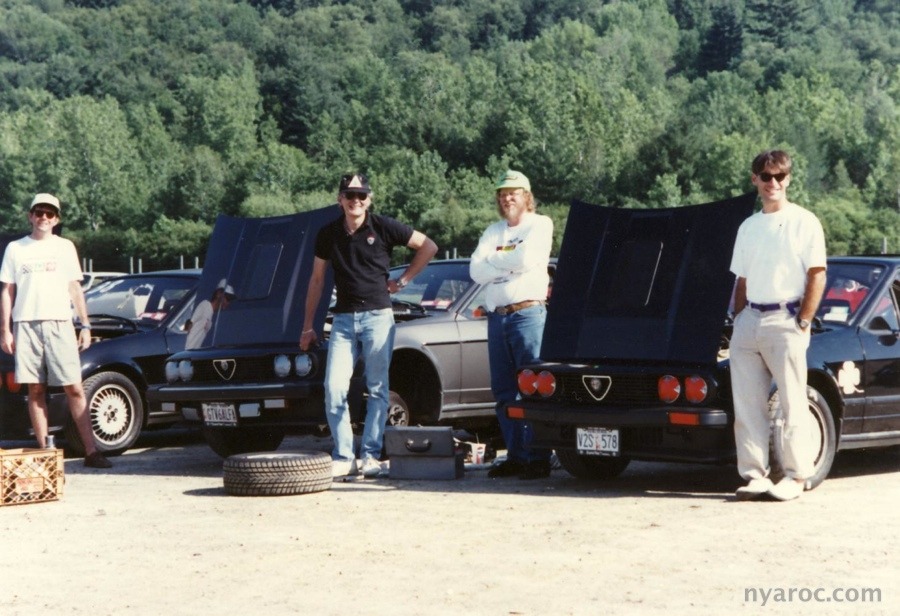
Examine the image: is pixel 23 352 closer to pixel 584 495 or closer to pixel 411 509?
pixel 411 509

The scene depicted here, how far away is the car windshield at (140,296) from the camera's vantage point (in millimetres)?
14086

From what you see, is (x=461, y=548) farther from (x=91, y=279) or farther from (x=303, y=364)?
(x=91, y=279)

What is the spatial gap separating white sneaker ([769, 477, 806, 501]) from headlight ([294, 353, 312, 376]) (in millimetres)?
3745

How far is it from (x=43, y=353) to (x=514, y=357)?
11.7 feet

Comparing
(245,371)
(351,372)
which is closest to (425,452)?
(351,372)

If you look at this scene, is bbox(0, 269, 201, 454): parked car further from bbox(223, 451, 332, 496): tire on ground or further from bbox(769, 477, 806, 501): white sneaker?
bbox(769, 477, 806, 501): white sneaker

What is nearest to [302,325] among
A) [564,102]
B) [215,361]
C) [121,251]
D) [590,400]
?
[215,361]

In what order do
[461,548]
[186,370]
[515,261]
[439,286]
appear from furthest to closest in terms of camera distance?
[439,286], [186,370], [515,261], [461,548]

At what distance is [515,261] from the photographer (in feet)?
34.5

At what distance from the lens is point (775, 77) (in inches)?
7072

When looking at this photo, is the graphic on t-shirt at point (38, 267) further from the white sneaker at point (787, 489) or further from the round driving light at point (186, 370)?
the white sneaker at point (787, 489)

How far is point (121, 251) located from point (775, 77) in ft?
300

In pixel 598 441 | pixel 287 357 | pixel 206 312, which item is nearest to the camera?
pixel 598 441

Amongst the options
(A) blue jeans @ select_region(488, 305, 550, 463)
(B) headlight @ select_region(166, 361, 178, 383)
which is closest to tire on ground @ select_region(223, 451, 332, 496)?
(A) blue jeans @ select_region(488, 305, 550, 463)
